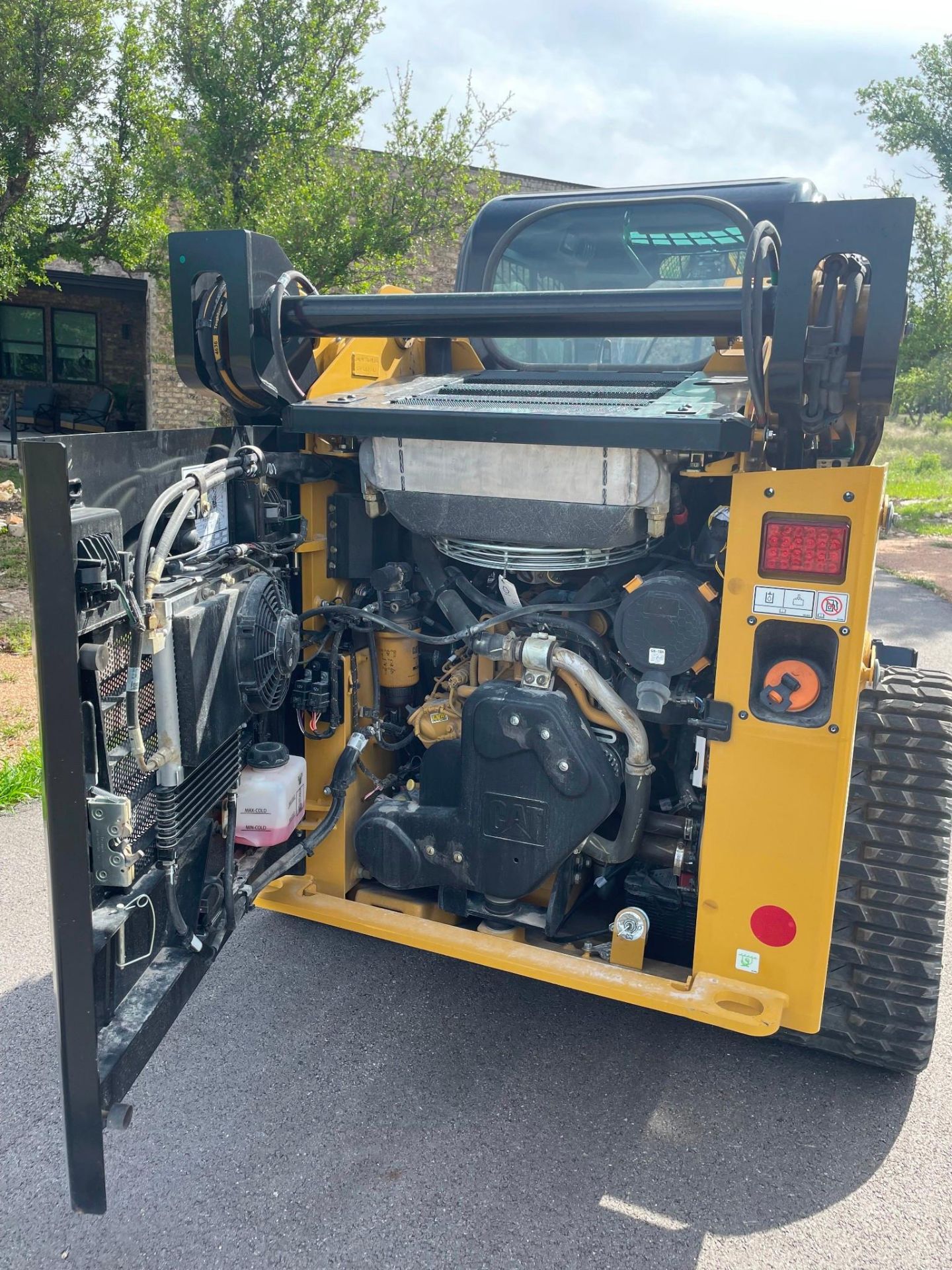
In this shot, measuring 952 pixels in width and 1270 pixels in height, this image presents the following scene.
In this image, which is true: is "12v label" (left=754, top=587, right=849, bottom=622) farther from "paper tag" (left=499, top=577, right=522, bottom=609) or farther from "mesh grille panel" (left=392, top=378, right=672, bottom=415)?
"paper tag" (left=499, top=577, right=522, bottom=609)

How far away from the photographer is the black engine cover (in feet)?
8.85

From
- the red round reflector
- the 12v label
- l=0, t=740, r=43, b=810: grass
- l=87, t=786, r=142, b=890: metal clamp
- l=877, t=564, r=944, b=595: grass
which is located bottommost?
l=0, t=740, r=43, b=810: grass

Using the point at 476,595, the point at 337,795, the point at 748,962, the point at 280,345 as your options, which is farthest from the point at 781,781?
the point at 280,345

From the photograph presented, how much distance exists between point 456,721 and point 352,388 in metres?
1.16

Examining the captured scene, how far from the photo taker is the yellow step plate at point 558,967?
258 centimetres

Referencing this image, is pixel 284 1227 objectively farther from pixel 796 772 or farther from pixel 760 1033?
pixel 796 772

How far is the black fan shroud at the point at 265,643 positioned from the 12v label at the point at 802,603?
1276 mm

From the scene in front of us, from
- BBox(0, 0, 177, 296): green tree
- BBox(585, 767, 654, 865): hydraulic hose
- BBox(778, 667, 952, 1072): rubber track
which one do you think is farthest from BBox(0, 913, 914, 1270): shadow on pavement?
BBox(0, 0, 177, 296): green tree

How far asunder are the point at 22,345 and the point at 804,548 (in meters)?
19.6

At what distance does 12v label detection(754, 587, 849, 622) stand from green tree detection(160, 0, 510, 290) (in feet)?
26.1

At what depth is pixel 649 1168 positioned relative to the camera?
8.41 feet

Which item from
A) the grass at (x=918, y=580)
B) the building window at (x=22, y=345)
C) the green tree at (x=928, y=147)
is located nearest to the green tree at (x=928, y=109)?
the green tree at (x=928, y=147)

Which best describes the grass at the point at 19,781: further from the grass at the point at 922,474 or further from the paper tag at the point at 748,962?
the grass at the point at 922,474

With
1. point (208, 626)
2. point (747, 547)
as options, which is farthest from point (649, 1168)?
point (208, 626)
